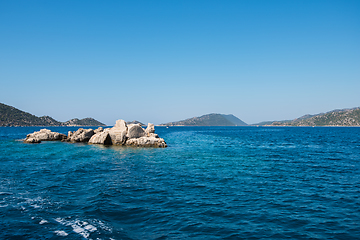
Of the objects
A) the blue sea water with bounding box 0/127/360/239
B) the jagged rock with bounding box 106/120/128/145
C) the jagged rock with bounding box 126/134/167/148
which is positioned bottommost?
the blue sea water with bounding box 0/127/360/239

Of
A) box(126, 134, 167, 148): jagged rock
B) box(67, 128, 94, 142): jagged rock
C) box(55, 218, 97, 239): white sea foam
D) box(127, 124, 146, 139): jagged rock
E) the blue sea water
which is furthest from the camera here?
box(67, 128, 94, 142): jagged rock

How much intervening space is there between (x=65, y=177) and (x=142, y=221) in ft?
38.6

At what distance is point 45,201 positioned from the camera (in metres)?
12.7

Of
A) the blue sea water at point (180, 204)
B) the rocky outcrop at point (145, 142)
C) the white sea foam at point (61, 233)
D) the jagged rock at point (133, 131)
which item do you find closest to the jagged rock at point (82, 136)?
the jagged rock at point (133, 131)

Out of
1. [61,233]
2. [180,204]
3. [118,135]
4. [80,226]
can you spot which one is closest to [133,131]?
[118,135]

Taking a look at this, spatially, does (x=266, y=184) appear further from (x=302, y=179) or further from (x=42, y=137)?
(x=42, y=137)

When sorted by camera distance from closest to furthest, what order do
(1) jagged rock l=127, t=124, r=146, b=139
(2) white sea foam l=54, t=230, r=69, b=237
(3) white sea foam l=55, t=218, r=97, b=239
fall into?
(2) white sea foam l=54, t=230, r=69, b=237 → (3) white sea foam l=55, t=218, r=97, b=239 → (1) jagged rock l=127, t=124, r=146, b=139

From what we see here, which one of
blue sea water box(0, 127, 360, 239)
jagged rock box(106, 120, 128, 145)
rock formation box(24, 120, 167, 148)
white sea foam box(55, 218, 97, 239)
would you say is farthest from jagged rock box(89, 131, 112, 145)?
white sea foam box(55, 218, 97, 239)

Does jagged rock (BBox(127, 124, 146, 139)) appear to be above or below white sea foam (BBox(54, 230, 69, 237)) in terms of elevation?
above

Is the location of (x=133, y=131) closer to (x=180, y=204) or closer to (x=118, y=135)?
(x=118, y=135)

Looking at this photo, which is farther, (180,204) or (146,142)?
(146,142)

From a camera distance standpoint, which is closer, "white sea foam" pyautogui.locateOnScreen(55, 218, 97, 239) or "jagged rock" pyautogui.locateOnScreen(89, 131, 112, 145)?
"white sea foam" pyautogui.locateOnScreen(55, 218, 97, 239)

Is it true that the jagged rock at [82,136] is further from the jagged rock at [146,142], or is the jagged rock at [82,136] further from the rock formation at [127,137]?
the jagged rock at [146,142]

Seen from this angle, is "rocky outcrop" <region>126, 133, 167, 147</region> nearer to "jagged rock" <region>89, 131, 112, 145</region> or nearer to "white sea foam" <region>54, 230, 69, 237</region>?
"jagged rock" <region>89, 131, 112, 145</region>
